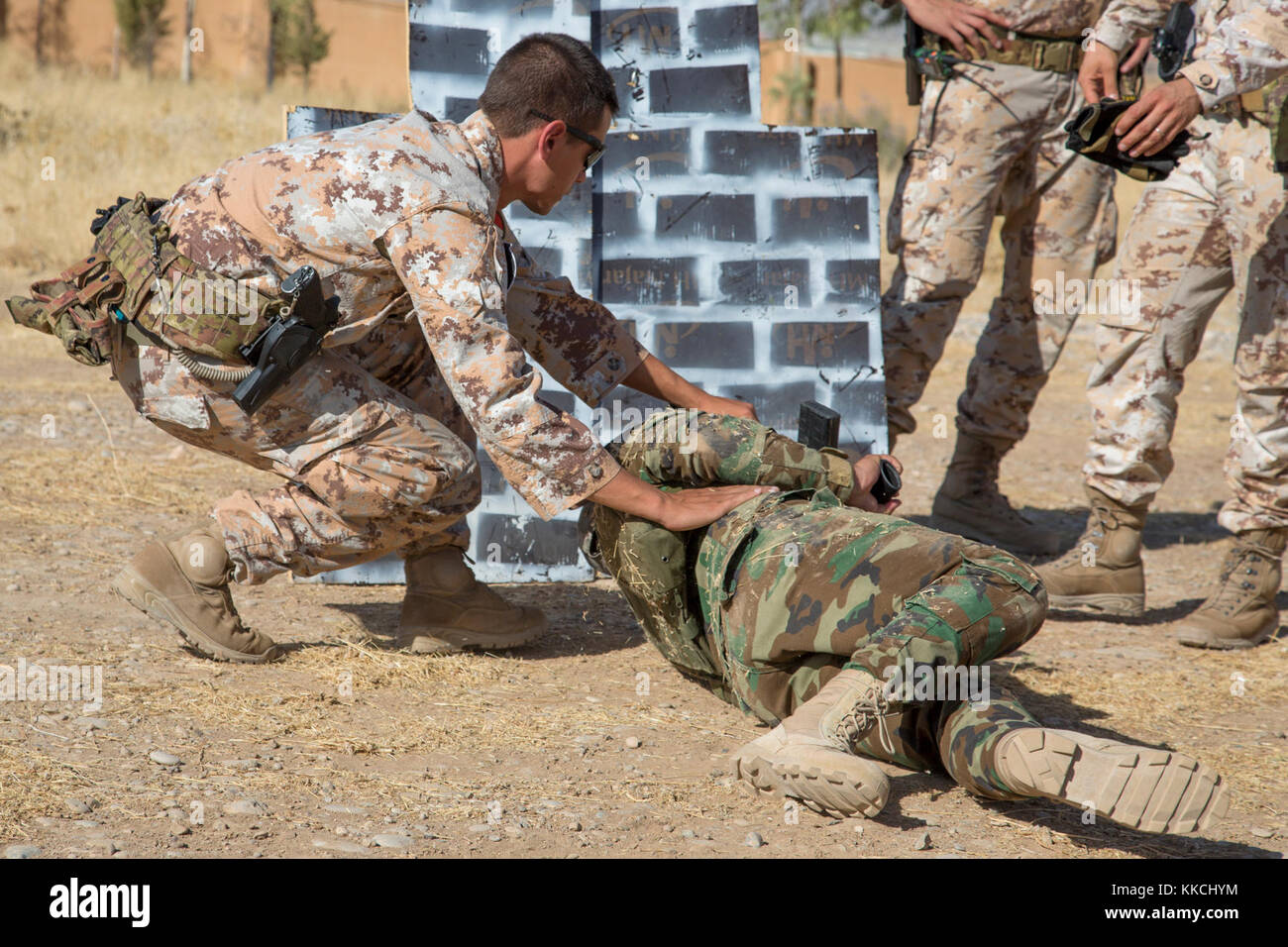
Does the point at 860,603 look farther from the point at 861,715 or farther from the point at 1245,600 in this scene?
the point at 1245,600

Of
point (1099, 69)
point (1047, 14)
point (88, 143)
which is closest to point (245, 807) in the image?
point (1099, 69)

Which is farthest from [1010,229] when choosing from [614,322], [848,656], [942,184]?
[848,656]

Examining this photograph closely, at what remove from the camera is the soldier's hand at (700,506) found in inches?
116

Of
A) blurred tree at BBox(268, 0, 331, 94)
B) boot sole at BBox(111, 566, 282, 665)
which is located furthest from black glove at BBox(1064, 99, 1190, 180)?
blurred tree at BBox(268, 0, 331, 94)

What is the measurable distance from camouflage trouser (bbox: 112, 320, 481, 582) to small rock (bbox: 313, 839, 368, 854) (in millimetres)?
1059

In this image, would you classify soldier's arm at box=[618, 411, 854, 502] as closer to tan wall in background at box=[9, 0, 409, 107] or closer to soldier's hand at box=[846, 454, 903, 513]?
soldier's hand at box=[846, 454, 903, 513]

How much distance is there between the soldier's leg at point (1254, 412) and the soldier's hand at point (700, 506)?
1885 mm

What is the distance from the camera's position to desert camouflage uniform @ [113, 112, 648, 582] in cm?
294

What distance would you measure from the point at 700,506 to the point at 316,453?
1.04 meters

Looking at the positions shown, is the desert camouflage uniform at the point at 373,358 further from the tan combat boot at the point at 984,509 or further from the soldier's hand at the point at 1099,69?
the tan combat boot at the point at 984,509

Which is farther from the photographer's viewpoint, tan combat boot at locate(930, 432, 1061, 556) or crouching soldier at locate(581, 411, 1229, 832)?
tan combat boot at locate(930, 432, 1061, 556)

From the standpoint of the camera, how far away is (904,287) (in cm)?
473
